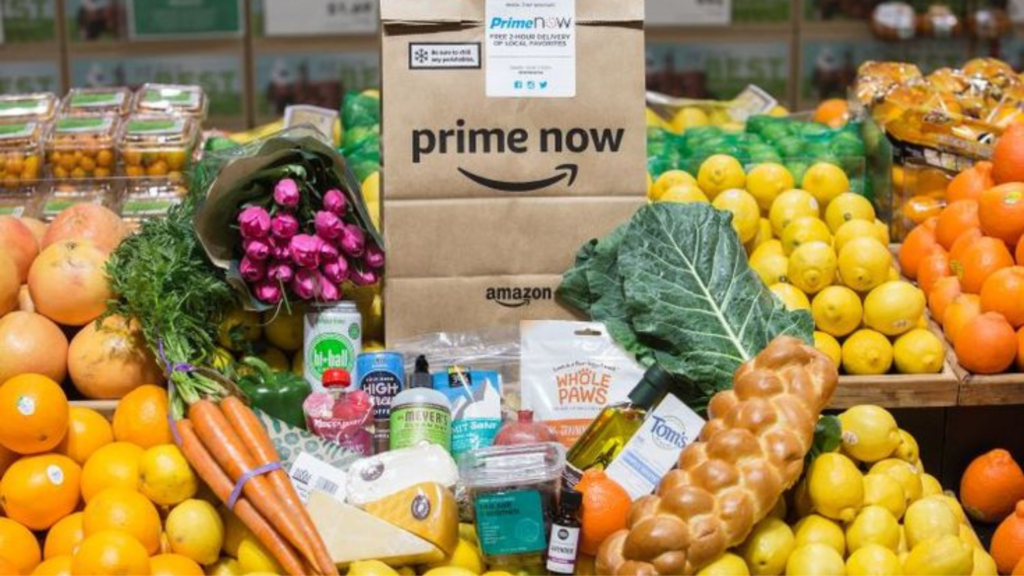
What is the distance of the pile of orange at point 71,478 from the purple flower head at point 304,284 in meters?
0.33

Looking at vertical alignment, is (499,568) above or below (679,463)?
below

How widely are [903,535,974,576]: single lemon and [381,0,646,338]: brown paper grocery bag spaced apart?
98cm

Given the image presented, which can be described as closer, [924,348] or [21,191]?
[924,348]

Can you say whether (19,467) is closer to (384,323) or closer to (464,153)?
(384,323)

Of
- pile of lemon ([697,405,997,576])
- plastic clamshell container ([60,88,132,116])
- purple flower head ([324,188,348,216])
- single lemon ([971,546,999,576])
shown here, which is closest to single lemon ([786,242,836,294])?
pile of lemon ([697,405,997,576])

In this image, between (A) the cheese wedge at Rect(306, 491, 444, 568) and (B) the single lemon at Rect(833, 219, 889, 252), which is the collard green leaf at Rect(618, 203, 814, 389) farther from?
(A) the cheese wedge at Rect(306, 491, 444, 568)

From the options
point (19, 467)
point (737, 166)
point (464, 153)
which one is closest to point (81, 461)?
point (19, 467)

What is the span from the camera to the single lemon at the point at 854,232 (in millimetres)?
2932

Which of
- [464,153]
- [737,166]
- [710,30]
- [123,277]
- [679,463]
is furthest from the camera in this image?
[710,30]

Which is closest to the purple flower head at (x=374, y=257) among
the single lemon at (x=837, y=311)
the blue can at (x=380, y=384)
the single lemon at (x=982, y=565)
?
the blue can at (x=380, y=384)

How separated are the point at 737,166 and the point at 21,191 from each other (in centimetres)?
182

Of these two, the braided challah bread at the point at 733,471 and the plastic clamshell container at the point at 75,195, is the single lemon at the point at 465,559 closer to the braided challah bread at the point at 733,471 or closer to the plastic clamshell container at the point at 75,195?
the braided challah bread at the point at 733,471

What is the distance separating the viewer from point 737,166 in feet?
10.6

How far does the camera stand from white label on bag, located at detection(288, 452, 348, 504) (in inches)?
92.4
